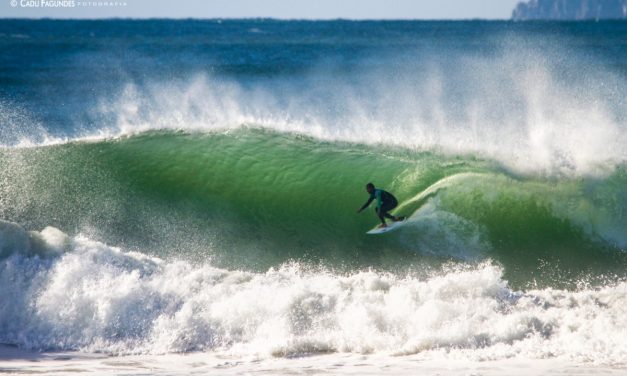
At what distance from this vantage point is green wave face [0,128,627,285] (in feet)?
30.8

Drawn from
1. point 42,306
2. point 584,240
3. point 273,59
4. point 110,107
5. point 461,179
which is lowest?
point 42,306

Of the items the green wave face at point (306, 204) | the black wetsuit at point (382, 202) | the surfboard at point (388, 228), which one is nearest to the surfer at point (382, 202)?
the black wetsuit at point (382, 202)

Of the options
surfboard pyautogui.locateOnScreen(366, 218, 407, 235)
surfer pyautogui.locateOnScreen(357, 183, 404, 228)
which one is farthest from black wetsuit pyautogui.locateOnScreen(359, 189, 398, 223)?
surfboard pyautogui.locateOnScreen(366, 218, 407, 235)

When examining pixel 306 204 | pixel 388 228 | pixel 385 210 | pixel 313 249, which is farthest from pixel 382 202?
pixel 306 204

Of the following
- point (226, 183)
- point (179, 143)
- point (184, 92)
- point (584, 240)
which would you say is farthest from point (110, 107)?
point (584, 240)

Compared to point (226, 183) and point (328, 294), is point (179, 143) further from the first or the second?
point (328, 294)

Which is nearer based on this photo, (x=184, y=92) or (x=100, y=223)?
(x=100, y=223)

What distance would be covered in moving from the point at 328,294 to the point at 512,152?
179 inches

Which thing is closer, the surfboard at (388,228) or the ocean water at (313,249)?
the ocean water at (313,249)

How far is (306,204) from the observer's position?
424 inches

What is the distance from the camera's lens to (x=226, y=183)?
11.3 m

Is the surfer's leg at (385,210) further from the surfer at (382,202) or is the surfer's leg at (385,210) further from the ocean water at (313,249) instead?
the ocean water at (313,249)

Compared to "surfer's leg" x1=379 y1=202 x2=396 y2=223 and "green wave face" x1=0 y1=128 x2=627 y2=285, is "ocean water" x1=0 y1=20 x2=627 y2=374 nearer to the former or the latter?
"green wave face" x1=0 y1=128 x2=627 y2=285

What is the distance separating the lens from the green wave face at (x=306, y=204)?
30.8 feet
